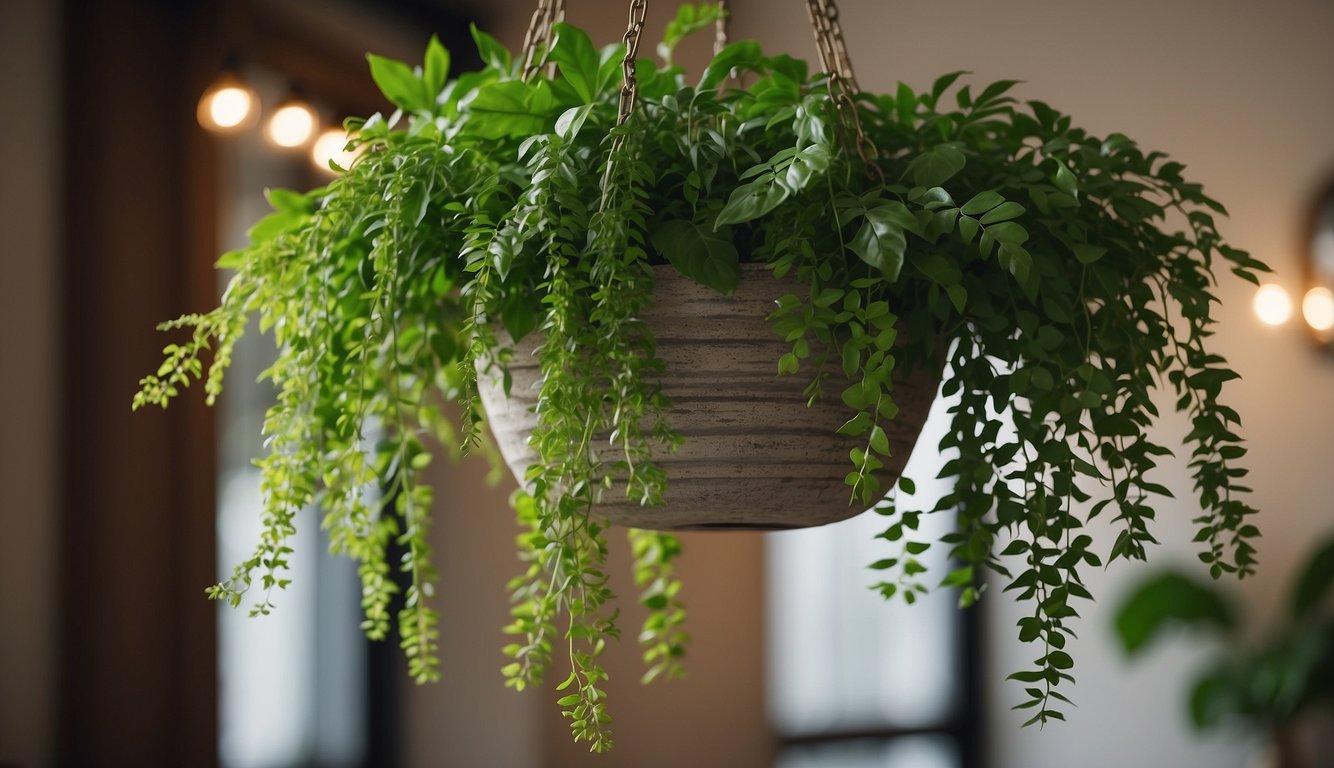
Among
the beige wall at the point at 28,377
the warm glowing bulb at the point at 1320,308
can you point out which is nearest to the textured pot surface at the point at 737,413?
the beige wall at the point at 28,377

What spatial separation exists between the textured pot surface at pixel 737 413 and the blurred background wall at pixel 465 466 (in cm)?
160

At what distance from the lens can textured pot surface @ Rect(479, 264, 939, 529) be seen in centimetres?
72

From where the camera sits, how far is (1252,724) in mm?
3111

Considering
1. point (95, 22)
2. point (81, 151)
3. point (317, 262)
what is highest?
point (95, 22)

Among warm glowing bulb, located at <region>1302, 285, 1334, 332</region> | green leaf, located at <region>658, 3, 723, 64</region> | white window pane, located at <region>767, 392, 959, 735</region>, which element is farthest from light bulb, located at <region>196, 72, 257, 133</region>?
warm glowing bulb, located at <region>1302, 285, 1334, 332</region>

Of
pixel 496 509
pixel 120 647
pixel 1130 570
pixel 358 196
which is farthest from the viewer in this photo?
pixel 1130 570

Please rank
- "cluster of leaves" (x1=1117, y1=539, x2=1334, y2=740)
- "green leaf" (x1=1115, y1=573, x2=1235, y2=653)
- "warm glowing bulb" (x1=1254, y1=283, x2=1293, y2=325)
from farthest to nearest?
"warm glowing bulb" (x1=1254, y1=283, x2=1293, y2=325)
"green leaf" (x1=1115, y1=573, x2=1235, y2=653)
"cluster of leaves" (x1=1117, y1=539, x2=1334, y2=740)

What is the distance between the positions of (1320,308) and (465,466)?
7.77ft

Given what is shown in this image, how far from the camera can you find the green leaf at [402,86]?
0.90 meters

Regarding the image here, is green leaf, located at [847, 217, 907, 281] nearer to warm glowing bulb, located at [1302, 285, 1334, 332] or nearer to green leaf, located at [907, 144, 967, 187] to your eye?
green leaf, located at [907, 144, 967, 187]

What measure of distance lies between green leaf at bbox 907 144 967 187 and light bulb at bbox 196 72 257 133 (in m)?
1.75

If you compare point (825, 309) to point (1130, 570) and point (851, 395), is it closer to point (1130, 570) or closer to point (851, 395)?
point (851, 395)

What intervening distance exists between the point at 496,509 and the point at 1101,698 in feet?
6.25

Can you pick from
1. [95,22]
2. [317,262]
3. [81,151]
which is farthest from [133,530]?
[317,262]
